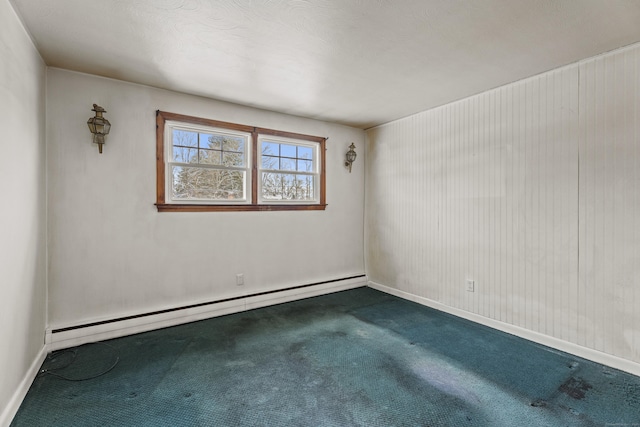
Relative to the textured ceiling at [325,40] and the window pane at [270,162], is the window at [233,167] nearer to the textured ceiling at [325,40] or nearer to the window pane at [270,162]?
the window pane at [270,162]

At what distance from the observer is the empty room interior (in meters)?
1.93

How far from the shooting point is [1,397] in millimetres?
1697

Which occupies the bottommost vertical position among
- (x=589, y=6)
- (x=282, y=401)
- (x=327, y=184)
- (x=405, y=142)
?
(x=282, y=401)

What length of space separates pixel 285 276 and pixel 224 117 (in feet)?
6.91

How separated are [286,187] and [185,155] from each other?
4.31 ft

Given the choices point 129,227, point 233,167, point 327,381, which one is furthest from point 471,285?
point 129,227

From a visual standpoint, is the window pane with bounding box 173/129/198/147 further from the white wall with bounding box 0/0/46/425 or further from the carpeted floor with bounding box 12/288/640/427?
the carpeted floor with bounding box 12/288/640/427

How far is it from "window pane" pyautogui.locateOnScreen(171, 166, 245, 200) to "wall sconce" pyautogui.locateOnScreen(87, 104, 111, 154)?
68cm

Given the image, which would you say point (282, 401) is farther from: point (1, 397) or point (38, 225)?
point (38, 225)

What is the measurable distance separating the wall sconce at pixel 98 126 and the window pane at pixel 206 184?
68cm

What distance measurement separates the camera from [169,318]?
125 inches

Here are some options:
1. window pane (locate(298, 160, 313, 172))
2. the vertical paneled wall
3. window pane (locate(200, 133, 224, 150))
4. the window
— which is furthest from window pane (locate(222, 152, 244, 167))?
the vertical paneled wall

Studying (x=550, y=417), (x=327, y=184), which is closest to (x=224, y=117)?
(x=327, y=184)

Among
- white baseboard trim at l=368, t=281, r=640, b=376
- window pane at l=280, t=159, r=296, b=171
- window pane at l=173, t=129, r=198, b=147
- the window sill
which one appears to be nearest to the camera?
white baseboard trim at l=368, t=281, r=640, b=376
